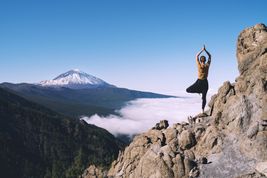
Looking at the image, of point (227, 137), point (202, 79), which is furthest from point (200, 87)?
point (227, 137)

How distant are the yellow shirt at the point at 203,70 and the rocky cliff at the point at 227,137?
217 inches

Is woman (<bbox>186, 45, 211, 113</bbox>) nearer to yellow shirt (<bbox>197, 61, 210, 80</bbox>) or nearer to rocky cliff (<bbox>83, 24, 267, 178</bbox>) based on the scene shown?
yellow shirt (<bbox>197, 61, 210, 80</bbox>)

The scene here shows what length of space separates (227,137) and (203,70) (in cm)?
877

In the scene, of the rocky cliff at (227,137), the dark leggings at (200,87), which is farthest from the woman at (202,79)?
the rocky cliff at (227,137)

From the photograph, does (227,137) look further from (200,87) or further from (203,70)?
(203,70)

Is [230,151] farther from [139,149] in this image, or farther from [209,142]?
[139,149]

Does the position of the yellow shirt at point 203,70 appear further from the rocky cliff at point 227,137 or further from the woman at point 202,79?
the rocky cliff at point 227,137

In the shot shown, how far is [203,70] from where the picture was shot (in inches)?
1741

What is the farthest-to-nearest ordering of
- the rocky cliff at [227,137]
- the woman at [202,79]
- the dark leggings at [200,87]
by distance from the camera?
the dark leggings at [200,87] < the woman at [202,79] < the rocky cliff at [227,137]

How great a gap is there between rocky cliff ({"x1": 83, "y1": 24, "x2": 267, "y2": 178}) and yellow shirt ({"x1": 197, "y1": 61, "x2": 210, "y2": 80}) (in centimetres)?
552

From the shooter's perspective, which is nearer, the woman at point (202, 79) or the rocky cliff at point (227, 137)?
the rocky cliff at point (227, 137)

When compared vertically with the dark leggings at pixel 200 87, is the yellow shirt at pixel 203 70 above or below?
above

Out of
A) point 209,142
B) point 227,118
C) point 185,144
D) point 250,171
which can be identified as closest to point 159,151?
point 185,144

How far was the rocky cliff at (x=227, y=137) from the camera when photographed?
40500 mm
